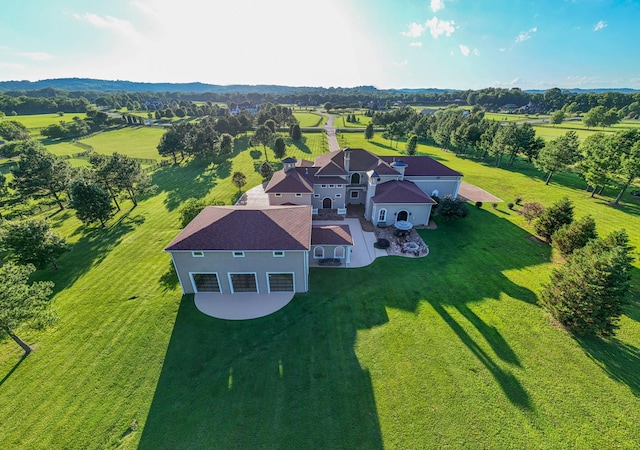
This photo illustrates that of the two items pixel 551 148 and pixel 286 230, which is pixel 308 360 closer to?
pixel 286 230

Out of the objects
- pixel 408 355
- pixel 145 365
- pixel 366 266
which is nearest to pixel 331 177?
pixel 366 266

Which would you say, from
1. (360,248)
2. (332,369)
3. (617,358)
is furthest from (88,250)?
(617,358)

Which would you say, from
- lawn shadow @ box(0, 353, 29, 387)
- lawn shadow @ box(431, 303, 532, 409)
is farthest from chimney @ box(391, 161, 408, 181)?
lawn shadow @ box(0, 353, 29, 387)

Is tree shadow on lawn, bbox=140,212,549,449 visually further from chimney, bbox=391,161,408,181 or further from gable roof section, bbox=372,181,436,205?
Answer: chimney, bbox=391,161,408,181

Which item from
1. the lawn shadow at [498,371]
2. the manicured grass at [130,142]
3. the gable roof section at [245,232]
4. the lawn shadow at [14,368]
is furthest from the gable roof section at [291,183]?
the manicured grass at [130,142]

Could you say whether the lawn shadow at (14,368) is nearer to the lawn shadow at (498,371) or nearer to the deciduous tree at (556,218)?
the lawn shadow at (498,371)
